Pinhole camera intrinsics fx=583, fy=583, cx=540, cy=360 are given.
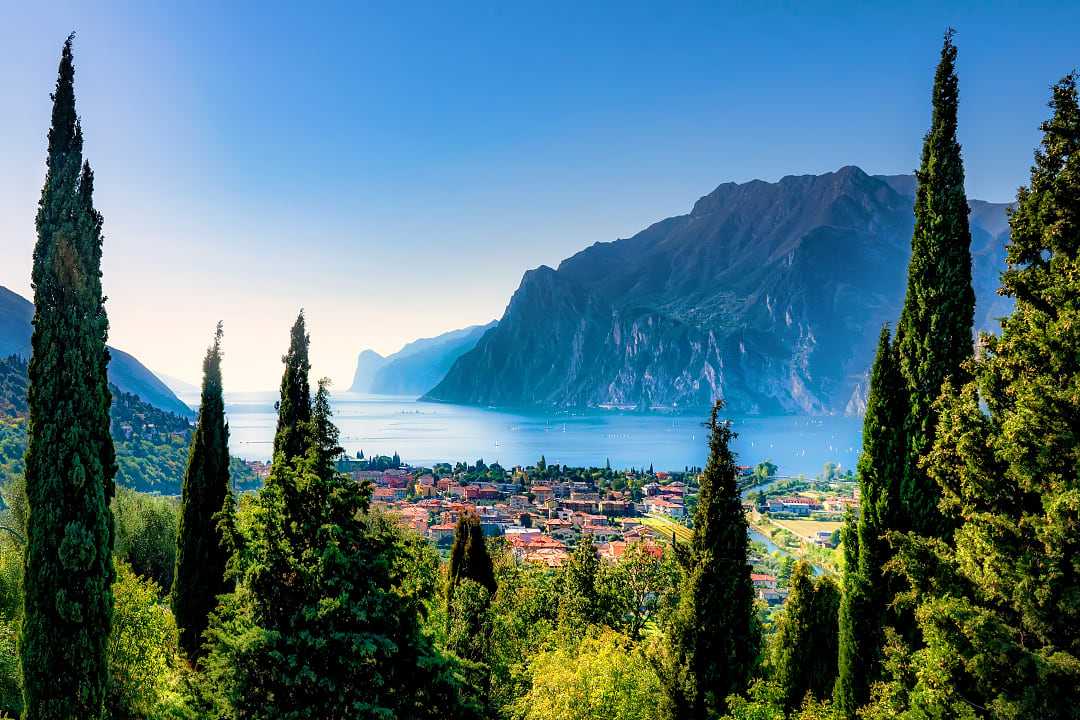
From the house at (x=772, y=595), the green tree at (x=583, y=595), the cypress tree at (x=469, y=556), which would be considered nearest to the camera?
the cypress tree at (x=469, y=556)

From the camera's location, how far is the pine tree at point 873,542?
8.65 metres

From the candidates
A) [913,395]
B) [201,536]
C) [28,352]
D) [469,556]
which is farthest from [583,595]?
[28,352]

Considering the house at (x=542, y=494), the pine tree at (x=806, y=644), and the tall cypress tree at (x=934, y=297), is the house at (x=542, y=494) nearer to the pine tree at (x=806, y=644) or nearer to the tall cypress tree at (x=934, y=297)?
the pine tree at (x=806, y=644)

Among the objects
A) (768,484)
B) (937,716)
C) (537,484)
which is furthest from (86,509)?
(768,484)

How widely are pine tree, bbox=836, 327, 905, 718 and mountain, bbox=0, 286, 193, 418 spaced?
157 m

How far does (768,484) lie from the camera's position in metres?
90.4

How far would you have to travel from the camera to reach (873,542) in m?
8.72

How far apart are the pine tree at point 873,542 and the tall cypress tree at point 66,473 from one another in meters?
10.5

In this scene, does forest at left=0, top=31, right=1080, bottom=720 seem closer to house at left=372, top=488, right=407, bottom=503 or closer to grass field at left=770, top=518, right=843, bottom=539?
grass field at left=770, top=518, right=843, bottom=539

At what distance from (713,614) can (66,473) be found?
9616mm

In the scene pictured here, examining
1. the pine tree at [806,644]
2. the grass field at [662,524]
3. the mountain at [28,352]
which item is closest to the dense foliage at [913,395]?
the pine tree at [806,644]


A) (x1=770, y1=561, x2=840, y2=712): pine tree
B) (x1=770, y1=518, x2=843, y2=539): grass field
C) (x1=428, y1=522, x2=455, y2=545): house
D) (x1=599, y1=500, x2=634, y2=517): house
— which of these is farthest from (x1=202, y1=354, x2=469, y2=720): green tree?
(x1=599, y1=500, x2=634, y2=517): house

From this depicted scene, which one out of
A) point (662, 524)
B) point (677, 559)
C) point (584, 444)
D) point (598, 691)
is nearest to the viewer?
point (677, 559)

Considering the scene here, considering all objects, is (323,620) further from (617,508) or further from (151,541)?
(617,508)
